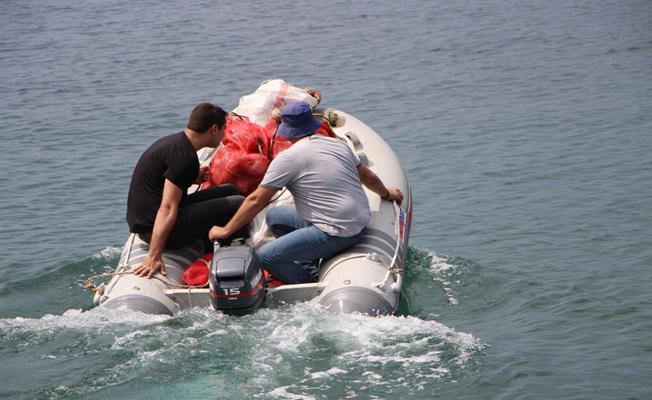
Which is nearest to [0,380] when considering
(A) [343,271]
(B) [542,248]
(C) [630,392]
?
(A) [343,271]

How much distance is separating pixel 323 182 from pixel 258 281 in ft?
2.47

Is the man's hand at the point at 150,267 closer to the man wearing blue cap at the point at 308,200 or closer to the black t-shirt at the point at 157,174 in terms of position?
the black t-shirt at the point at 157,174

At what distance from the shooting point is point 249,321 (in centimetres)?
694

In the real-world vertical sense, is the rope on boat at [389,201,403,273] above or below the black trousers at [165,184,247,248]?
below

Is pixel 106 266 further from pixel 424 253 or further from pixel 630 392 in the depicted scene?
pixel 630 392

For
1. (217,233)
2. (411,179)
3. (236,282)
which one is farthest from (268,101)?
(411,179)

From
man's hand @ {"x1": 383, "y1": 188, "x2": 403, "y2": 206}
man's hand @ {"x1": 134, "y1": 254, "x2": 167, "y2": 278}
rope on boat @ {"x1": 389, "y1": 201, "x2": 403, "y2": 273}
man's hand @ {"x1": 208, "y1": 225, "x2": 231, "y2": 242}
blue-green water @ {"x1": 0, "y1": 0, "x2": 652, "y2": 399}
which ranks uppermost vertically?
man's hand @ {"x1": 208, "y1": 225, "x2": 231, "y2": 242}

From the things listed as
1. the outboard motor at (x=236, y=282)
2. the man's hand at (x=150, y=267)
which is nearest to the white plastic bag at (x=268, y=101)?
the man's hand at (x=150, y=267)

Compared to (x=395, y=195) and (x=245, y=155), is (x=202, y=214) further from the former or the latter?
(x=395, y=195)

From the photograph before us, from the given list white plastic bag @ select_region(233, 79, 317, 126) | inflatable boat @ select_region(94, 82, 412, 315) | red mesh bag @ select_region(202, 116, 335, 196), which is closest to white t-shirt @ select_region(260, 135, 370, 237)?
inflatable boat @ select_region(94, 82, 412, 315)

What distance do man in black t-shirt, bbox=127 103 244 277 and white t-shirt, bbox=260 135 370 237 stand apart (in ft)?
1.65

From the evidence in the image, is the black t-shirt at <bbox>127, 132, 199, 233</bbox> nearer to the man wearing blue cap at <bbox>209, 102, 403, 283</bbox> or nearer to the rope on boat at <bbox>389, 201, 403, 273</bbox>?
the man wearing blue cap at <bbox>209, 102, 403, 283</bbox>

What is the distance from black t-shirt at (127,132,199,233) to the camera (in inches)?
288

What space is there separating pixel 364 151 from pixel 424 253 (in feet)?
3.25
